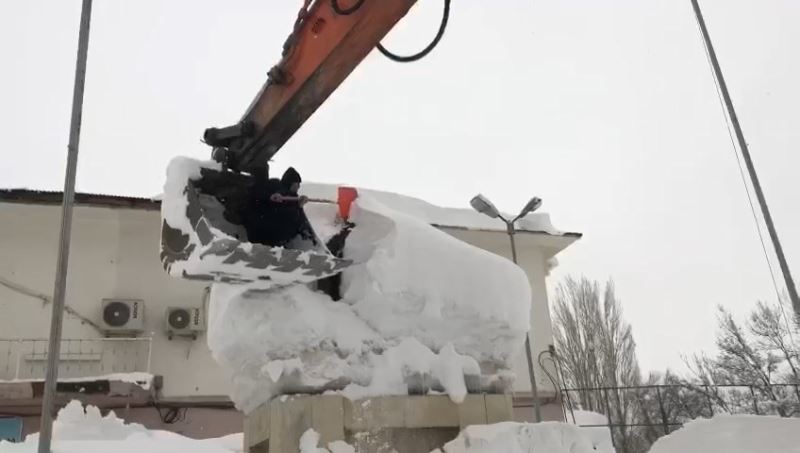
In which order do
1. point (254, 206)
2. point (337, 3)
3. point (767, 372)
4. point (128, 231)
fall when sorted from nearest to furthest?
point (337, 3), point (254, 206), point (128, 231), point (767, 372)

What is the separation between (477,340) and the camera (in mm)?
4102

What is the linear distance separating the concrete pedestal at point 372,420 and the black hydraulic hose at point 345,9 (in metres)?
1.95

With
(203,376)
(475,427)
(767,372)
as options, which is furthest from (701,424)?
(767,372)

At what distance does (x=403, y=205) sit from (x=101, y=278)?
595 cm

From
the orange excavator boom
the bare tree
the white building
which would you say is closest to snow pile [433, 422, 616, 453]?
the orange excavator boom

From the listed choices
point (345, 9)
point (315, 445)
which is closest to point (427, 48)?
point (345, 9)

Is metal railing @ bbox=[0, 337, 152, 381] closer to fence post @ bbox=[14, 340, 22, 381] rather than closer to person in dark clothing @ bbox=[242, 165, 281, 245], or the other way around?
fence post @ bbox=[14, 340, 22, 381]

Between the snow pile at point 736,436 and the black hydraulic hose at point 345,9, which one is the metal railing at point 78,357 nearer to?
the black hydraulic hose at point 345,9

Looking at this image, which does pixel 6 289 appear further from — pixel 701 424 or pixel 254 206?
pixel 701 424

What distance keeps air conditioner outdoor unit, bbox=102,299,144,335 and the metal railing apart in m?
0.18

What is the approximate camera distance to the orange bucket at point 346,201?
414 centimetres

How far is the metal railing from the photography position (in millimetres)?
11602

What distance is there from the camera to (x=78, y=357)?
1189cm

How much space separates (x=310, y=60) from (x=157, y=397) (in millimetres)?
9896
